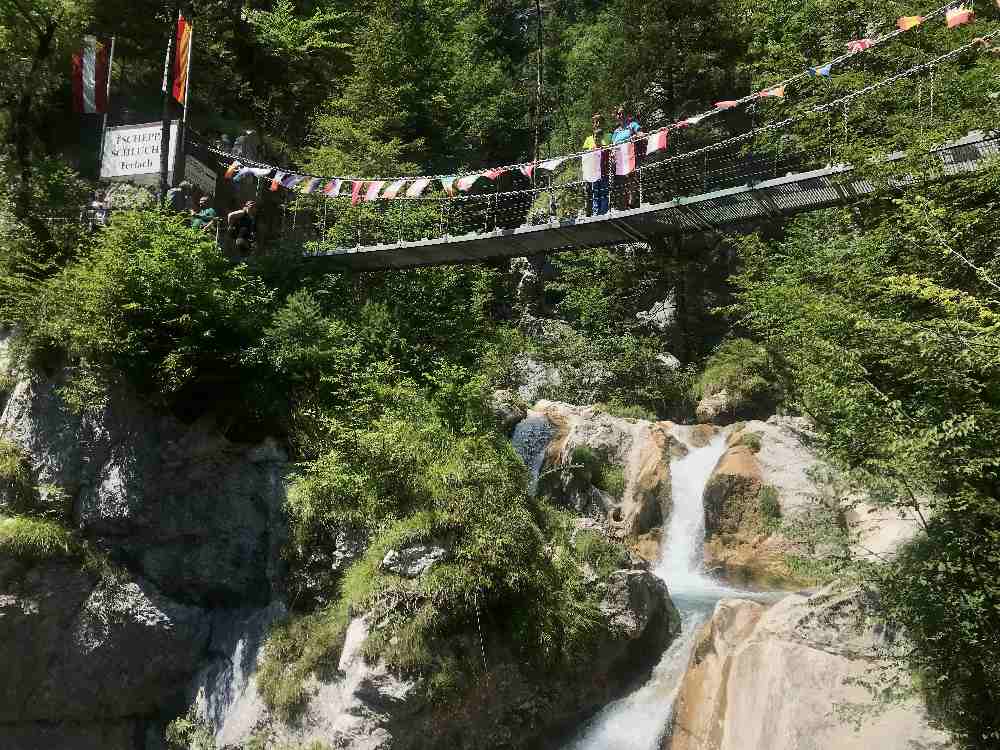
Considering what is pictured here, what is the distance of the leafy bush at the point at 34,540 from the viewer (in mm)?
8539

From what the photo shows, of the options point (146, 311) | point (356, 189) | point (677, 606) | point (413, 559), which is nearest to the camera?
point (413, 559)

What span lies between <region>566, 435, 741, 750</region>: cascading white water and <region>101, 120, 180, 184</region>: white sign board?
9977 millimetres

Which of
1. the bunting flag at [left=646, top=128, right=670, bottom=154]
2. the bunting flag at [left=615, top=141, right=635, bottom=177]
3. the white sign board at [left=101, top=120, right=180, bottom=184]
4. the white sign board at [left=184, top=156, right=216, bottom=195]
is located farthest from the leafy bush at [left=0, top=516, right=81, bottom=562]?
the bunting flag at [left=646, top=128, right=670, bottom=154]

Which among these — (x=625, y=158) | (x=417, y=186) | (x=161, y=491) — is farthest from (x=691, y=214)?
(x=161, y=491)

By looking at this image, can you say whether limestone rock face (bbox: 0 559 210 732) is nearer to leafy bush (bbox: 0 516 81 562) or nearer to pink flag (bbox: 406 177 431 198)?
leafy bush (bbox: 0 516 81 562)

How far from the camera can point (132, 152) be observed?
39.6 feet

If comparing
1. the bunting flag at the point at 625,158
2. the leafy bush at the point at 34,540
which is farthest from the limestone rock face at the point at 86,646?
the bunting flag at the point at 625,158

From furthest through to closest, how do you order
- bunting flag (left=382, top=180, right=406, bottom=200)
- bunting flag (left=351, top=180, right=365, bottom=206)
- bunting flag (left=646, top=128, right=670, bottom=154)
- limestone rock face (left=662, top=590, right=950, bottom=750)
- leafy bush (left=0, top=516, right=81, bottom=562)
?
bunting flag (left=351, top=180, right=365, bottom=206) → bunting flag (left=382, top=180, right=406, bottom=200) → bunting flag (left=646, top=128, right=670, bottom=154) → leafy bush (left=0, top=516, right=81, bottom=562) → limestone rock face (left=662, top=590, right=950, bottom=750)

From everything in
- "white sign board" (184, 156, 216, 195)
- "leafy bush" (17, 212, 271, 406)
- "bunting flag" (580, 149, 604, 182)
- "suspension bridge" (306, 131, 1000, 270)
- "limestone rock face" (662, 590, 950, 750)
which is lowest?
"limestone rock face" (662, 590, 950, 750)

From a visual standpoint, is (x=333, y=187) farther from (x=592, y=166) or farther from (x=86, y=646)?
(x=86, y=646)

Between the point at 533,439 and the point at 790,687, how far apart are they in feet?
26.4

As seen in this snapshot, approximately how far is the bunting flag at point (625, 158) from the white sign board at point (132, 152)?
22.1 feet

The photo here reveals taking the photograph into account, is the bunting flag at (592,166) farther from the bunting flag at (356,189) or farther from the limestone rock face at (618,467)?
the limestone rock face at (618,467)

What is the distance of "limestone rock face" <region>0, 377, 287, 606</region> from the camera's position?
924 centimetres
